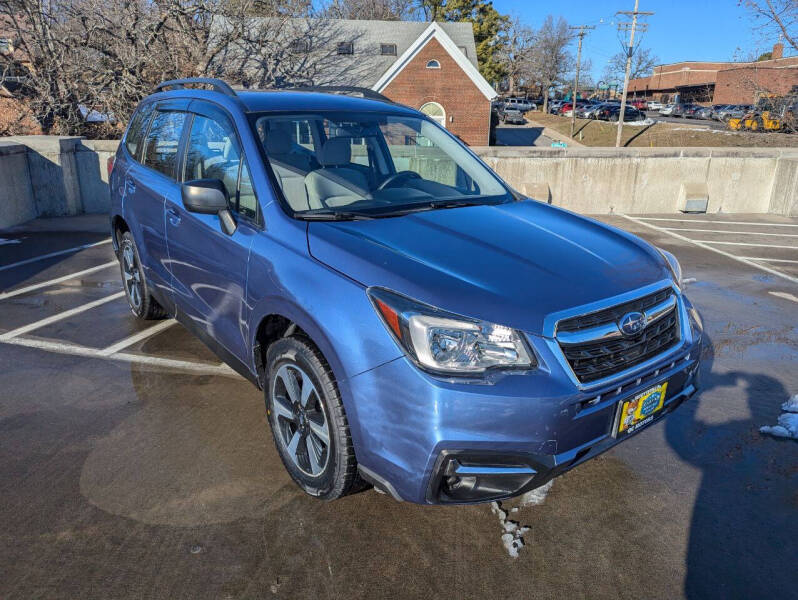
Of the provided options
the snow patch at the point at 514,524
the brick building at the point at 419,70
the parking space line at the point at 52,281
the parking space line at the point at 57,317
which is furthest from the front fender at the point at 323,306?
the brick building at the point at 419,70

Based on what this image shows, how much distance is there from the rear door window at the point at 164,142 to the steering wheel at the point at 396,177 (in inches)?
58.9

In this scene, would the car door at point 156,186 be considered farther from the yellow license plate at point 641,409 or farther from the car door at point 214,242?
the yellow license plate at point 641,409

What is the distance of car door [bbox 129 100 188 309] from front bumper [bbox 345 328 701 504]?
2.33m

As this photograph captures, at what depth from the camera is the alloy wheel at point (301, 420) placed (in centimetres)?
274

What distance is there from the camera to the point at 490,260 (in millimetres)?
2666

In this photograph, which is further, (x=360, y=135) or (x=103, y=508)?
(x=360, y=135)

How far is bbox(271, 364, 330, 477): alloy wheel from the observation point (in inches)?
108

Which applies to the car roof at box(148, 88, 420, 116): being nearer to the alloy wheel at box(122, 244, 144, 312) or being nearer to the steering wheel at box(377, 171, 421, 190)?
the steering wheel at box(377, 171, 421, 190)

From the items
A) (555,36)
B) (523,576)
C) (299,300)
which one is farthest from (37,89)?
(555,36)

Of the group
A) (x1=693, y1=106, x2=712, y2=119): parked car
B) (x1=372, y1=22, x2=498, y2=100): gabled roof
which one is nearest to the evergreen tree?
(x1=693, y1=106, x2=712, y2=119): parked car

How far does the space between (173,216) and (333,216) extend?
143 cm

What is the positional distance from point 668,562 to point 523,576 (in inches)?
25.5

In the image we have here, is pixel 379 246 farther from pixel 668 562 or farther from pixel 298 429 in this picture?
pixel 668 562

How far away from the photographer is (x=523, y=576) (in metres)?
2.53
